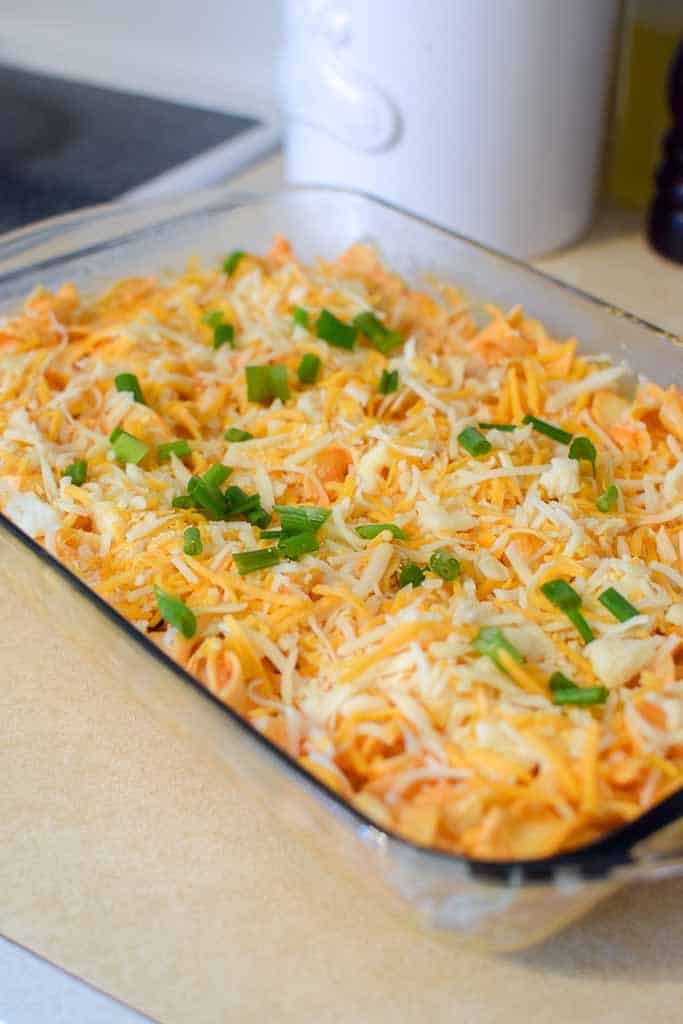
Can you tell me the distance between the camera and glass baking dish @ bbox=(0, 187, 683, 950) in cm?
85

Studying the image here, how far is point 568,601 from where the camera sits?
3.67 ft

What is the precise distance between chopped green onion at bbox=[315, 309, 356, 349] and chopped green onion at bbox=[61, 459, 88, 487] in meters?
0.39

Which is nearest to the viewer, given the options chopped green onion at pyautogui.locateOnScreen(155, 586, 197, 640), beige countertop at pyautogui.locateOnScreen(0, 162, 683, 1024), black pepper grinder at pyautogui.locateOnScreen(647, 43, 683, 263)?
beige countertop at pyautogui.locateOnScreen(0, 162, 683, 1024)

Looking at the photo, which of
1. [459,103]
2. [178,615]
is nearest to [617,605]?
[178,615]

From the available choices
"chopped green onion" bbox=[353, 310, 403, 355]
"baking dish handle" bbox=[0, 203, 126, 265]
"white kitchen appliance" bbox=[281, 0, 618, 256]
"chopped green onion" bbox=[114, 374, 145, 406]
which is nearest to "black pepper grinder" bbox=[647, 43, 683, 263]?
"white kitchen appliance" bbox=[281, 0, 618, 256]

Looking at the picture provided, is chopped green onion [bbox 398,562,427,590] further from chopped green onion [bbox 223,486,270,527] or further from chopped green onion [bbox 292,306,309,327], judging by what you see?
chopped green onion [bbox 292,306,309,327]

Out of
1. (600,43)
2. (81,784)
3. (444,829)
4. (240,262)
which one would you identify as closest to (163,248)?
(240,262)

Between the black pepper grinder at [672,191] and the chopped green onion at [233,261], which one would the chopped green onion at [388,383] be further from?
the black pepper grinder at [672,191]

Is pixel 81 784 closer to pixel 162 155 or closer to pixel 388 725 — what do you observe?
pixel 388 725

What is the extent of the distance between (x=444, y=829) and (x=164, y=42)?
91.2 inches

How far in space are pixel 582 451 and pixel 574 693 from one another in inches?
15.6

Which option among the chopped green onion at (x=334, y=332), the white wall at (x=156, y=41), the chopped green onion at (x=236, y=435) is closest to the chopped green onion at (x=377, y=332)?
the chopped green onion at (x=334, y=332)

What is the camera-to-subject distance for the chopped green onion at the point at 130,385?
1.45m

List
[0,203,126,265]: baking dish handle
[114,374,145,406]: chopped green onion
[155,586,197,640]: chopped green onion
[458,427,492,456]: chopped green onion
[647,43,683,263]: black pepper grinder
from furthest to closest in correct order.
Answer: [647,43,683,263]: black pepper grinder
[0,203,126,265]: baking dish handle
[114,374,145,406]: chopped green onion
[458,427,492,456]: chopped green onion
[155,586,197,640]: chopped green onion
